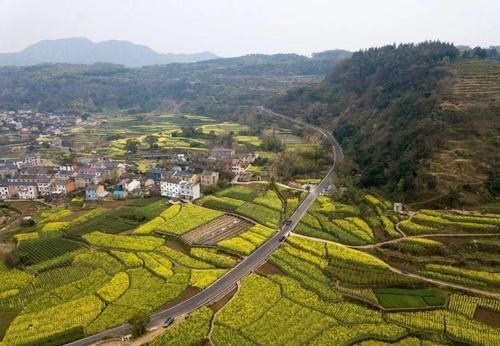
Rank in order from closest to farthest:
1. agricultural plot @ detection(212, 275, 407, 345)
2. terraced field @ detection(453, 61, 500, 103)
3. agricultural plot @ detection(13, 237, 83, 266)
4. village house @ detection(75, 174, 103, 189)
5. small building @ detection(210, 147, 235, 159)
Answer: agricultural plot @ detection(212, 275, 407, 345) < agricultural plot @ detection(13, 237, 83, 266) < terraced field @ detection(453, 61, 500, 103) < village house @ detection(75, 174, 103, 189) < small building @ detection(210, 147, 235, 159)

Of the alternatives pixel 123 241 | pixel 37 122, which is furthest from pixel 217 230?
pixel 37 122

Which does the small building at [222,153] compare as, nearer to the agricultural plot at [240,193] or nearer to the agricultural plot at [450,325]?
the agricultural plot at [240,193]

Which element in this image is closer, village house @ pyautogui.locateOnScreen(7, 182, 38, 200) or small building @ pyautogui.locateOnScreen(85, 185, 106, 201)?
small building @ pyautogui.locateOnScreen(85, 185, 106, 201)

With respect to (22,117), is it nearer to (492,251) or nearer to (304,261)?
(304,261)

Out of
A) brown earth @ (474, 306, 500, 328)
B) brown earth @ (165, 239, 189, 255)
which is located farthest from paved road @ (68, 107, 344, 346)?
brown earth @ (474, 306, 500, 328)

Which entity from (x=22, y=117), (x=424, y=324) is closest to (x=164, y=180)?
(x=424, y=324)

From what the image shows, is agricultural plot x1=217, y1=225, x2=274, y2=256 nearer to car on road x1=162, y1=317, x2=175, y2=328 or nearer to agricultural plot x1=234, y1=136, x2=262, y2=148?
car on road x1=162, y1=317, x2=175, y2=328
